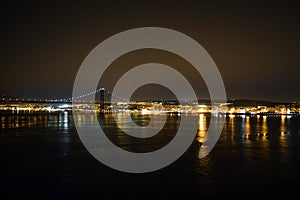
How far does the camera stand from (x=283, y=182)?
927 cm

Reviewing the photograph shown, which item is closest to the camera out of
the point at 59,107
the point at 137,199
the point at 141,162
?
the point at 137,199

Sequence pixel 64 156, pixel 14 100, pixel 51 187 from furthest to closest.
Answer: pixel 14 100, pixel 64 156, pixel 51 187

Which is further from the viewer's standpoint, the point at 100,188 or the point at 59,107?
the point at 59,107

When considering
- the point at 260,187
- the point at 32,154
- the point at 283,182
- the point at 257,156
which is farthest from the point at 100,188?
the point at 257,156

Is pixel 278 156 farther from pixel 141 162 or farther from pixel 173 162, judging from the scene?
pixel 141 162

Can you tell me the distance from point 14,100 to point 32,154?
3615 inches

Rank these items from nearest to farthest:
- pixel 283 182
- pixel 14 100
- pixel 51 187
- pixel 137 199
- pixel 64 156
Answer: pixel 137 199 → pixel 51 187 → pixel 283 182 → pixel 64 156 → pixel 14 100

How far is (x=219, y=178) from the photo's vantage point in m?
9.73

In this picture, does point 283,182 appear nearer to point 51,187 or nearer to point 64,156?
point 51,187

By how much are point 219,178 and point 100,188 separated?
3.37m

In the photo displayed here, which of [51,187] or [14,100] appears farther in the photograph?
[14,100]

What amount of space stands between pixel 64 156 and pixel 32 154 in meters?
1.51

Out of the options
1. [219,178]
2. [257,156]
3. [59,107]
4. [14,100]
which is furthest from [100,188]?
[59,107]

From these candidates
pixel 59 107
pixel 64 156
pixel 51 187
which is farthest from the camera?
pixel 59 107
